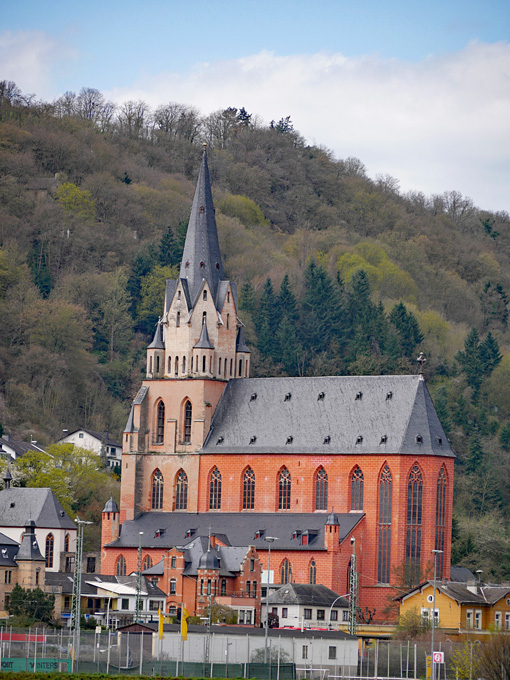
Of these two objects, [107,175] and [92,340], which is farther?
[107,175]

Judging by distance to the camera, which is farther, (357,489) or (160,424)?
(160,424)

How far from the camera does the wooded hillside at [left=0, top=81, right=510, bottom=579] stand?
14150 cm

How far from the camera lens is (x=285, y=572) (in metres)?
104

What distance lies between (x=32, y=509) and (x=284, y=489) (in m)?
16.5

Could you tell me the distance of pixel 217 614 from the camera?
96938mm

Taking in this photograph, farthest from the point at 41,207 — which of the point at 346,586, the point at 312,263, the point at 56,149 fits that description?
the point at 346,586

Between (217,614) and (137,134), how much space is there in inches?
3825

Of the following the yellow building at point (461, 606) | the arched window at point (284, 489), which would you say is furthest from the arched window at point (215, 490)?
the yellow building at point (461, 606)

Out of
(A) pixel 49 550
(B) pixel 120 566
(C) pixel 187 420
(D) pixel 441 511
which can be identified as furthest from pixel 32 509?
(D) pixel 441 511

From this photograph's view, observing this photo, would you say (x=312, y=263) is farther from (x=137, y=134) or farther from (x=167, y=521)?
(x=167, y=521)

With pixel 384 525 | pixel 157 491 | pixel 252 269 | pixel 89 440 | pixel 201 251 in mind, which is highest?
pixel 252 269

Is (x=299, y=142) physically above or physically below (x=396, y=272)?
above

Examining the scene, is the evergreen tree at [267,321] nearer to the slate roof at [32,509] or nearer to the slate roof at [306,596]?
the slate roof at [32,509]

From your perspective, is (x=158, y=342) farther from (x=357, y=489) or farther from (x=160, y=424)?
(x=357, y=489)
